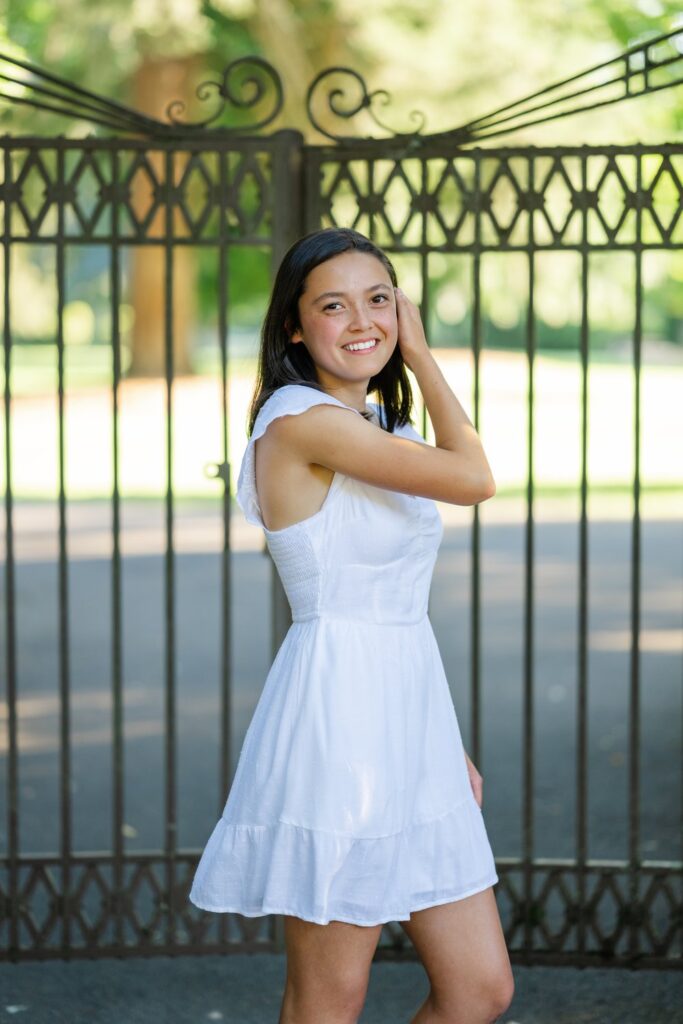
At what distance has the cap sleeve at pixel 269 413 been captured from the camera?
3.12 m

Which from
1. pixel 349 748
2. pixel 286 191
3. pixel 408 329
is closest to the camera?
pixel 349 748

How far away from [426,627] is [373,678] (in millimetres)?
Result: 206

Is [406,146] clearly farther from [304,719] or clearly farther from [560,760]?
[560,760]

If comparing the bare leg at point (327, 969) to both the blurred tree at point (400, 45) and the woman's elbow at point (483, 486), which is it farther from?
the blurred tree at point (400, 45)

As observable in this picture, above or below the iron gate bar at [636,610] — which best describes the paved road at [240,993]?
below

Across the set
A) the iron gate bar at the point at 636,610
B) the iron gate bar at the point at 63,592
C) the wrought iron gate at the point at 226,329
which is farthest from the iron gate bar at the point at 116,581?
the iron gate bar at the point at 636,610

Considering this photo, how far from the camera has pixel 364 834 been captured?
3.06 m

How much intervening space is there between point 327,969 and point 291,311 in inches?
51.4

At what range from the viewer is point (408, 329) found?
326cm

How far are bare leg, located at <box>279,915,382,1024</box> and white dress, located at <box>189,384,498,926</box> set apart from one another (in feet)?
0.17

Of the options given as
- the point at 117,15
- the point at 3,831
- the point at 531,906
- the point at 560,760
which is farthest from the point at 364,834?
the point at 117,15

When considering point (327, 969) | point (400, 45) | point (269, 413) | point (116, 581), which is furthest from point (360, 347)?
point (400, 45)

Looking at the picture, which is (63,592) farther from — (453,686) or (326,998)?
(453,686)

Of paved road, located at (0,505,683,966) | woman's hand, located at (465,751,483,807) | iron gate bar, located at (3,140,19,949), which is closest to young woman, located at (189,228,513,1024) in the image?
woman's hand, located at (465,751,483,807)
